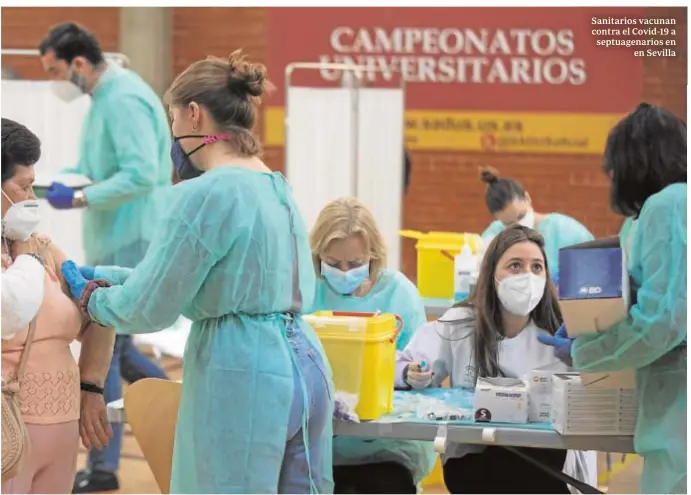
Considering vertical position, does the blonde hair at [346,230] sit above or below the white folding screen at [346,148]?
below

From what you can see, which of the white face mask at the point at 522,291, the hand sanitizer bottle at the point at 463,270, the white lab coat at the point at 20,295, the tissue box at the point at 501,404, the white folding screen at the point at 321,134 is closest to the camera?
the white lab coat at the point at 20,295

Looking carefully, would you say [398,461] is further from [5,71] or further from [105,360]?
[5,71]

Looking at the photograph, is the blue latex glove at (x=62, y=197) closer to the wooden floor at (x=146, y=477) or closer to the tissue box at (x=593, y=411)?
the wooden floor at (x=146, y=477)

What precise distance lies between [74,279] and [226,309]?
0.37 meters

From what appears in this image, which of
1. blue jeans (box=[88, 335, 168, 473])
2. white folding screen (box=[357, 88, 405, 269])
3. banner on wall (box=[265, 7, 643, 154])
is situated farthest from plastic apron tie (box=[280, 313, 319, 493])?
banner on wall (box=[265, 7, 643, 154])

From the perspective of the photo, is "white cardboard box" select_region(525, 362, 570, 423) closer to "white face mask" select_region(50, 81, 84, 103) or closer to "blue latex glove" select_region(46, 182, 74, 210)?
"blue latex glove" select_region(46, 182, 74, 210)

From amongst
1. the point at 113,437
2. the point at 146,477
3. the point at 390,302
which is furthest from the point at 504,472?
the point at 146,477

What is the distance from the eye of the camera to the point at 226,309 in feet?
8.19

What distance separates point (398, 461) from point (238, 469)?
0.90m

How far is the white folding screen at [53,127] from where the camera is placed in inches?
217

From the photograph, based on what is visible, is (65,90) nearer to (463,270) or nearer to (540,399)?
(463,270)

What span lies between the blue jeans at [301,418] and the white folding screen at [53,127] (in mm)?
3111

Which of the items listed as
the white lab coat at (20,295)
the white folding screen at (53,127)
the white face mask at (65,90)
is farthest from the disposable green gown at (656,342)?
the white folding screen at (53,127)

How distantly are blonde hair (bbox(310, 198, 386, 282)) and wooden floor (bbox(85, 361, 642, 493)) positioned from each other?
37.0 inches
